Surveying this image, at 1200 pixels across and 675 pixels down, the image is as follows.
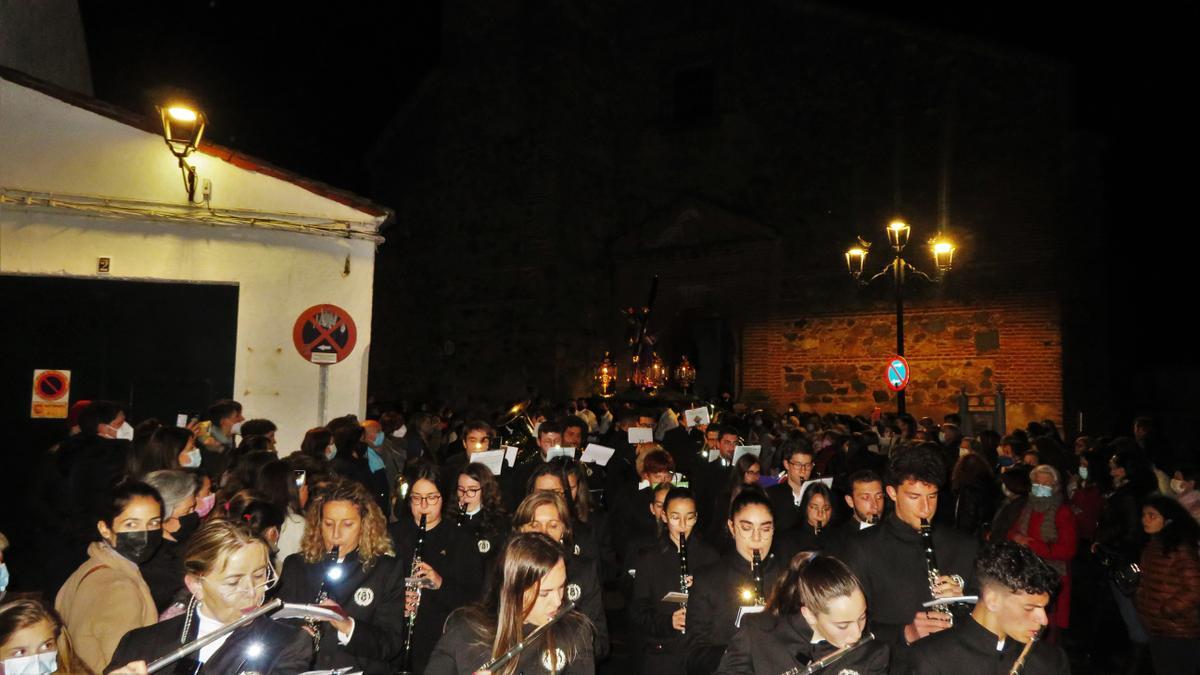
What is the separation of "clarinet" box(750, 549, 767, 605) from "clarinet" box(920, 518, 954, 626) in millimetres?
808

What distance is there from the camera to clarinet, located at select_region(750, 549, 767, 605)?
412 centimetres

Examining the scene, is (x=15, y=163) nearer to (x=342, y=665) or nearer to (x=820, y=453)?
(x=342, y=665)

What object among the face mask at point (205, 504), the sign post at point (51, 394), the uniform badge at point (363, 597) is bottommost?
the uniform badge at point (363, 597)

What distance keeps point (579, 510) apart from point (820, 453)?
5.16 metres

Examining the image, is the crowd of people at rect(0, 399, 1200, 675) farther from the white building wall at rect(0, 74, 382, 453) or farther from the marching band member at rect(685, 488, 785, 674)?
the white building wall at rect(0, 74, 382, 453)

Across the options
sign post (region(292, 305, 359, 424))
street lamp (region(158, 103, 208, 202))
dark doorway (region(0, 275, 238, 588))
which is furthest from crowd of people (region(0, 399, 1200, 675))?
street lamp (region(158, 103, 208, 202))

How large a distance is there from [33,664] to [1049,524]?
6.96m

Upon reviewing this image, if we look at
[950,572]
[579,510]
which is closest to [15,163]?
[579,510]

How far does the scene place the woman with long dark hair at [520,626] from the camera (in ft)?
9.89

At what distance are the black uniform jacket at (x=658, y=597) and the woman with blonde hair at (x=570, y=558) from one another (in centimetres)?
26

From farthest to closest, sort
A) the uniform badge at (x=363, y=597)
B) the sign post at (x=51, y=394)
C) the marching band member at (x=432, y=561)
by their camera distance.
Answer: the sign post at (x=51, y=394) → the marching band member at (x=432, y=561) → the uniform badge at (x=363, y=597)

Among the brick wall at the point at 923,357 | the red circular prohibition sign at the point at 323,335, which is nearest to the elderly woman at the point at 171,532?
the red circular prohibition sign at the point at 323,335

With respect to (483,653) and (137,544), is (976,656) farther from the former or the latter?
(137,544)

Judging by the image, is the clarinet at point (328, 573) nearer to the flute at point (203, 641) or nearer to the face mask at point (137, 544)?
the face mask at point (137, 544)
